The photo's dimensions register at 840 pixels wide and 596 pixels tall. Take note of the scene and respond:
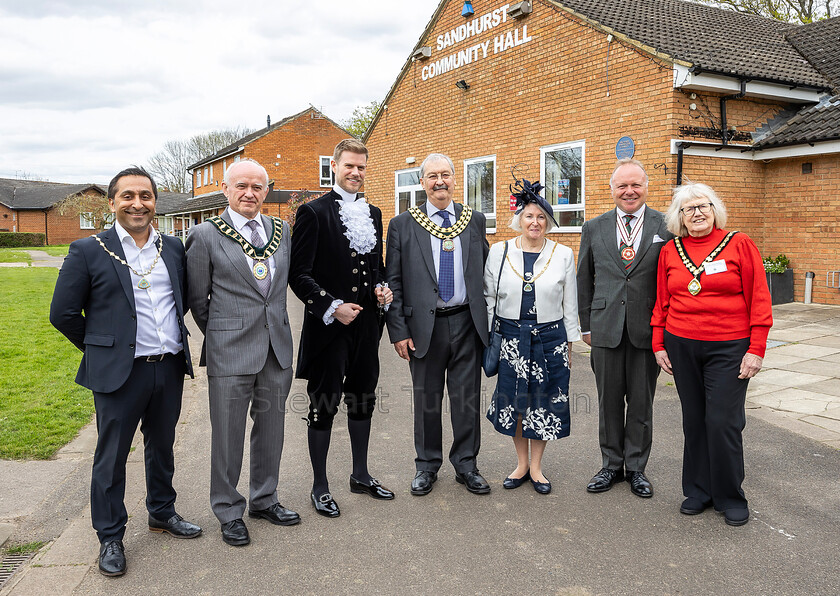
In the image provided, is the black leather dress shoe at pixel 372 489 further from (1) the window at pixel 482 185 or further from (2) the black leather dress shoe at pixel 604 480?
(1) the window at pixel 482 185

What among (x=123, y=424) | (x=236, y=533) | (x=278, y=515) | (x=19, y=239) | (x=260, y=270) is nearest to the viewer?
(x=123, y=424)

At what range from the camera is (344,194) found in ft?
13.6

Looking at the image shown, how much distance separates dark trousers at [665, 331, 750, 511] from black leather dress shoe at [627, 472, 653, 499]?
239 mm

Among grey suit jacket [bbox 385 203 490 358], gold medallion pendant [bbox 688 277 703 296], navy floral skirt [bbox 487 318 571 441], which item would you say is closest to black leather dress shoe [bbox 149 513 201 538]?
grey suit jacket [bbox 385 203 490 358]

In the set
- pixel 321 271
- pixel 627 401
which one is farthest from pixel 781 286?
pixel 321 271

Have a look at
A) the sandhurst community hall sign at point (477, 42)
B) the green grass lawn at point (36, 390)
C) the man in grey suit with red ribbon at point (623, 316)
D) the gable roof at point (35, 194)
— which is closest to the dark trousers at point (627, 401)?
the man in grey suit with red ribbon at point (623, 316)

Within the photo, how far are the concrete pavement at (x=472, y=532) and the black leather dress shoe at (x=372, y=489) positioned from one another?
6cm

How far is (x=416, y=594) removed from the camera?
3066 millimetres

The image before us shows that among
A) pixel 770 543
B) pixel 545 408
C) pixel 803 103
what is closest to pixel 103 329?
pixel 545 408

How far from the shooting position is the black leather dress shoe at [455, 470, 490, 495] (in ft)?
14.1

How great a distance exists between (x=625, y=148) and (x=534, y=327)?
827 cm

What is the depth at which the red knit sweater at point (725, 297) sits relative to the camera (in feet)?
12.3

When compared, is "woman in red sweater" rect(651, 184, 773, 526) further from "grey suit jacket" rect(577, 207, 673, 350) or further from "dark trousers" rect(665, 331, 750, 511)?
"grey suit jacket" rect(577, 207, 673, 350)

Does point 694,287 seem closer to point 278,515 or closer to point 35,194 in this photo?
point 278,515
